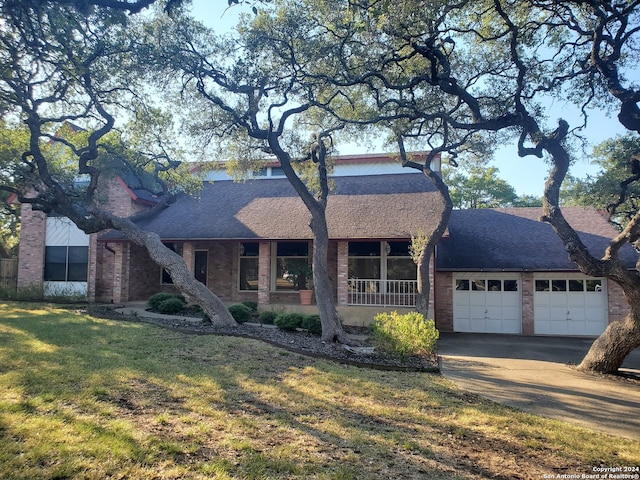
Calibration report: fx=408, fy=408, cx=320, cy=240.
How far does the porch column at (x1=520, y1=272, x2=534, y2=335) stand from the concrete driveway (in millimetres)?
1709

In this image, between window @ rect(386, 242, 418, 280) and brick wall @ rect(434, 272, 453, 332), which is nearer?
brick wall @ rect(434, 272, 453, 332)

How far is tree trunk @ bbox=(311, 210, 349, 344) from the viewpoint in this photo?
10.4 meters

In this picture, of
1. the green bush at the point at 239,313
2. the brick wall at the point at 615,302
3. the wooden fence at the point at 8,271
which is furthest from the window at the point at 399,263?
the wooden fence at the point at 8,271

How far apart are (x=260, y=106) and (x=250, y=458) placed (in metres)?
10.2

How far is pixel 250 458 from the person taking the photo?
3.91 meters

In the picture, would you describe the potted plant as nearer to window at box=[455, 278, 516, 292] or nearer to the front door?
the front door

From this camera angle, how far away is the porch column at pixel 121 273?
56.8 feet

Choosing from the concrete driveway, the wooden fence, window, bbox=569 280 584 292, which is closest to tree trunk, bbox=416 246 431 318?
the concrete driveway

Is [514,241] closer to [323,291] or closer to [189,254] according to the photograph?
[323,291]

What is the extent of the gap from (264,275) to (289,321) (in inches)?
170

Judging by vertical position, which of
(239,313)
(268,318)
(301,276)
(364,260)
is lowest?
→ (268,318)

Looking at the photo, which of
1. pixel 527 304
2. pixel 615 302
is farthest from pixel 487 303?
pixel 615 302

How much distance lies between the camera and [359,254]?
16531 millimetres

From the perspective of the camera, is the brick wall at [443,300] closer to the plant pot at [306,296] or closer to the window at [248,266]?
the plant pot at [306,296]
